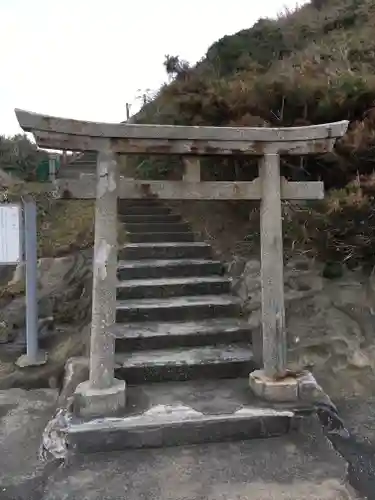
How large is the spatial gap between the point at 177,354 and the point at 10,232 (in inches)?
82.7

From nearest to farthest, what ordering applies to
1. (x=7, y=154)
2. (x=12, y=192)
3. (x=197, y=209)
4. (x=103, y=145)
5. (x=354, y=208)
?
(x=103, y=145)
(x=354, y=208)
(x=197, y=209)
(x=12, y=192)
(x=7, y=154)

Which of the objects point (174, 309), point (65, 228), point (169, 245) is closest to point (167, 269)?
point (169, 245)

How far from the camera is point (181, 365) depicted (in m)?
3.72

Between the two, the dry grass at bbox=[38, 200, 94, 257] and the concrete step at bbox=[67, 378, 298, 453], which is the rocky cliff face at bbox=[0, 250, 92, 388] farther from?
the concrete step at bbox=[67, 378, 298, 453]

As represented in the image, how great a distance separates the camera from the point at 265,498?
2381 mm

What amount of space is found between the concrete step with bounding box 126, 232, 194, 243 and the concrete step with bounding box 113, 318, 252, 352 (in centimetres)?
196

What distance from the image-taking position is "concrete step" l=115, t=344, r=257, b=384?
3684mm

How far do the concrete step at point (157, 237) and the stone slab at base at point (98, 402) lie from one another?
10.8ft

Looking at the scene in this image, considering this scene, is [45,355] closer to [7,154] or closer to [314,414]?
[314,414]

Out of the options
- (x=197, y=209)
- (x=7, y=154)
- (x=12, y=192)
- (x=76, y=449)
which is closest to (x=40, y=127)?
(x=76, y=449)

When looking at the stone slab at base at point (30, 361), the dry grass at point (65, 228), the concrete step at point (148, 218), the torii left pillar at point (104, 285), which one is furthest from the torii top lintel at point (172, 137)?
the concrete step at point (148, 218)

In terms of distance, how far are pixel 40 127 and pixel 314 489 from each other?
9.50 ft

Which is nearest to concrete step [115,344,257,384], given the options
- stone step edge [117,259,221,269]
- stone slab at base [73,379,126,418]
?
stone slab at base [73,379,126,418]

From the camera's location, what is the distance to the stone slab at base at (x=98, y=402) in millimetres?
2992
